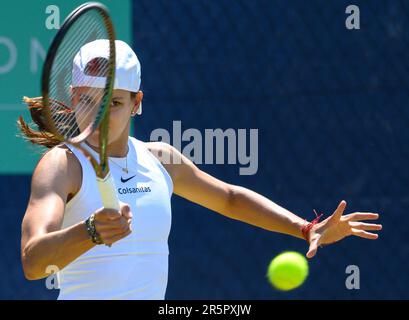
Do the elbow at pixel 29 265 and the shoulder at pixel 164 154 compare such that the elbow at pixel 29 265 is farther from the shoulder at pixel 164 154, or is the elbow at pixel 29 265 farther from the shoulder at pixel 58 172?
the shoulder at pixel 164 154

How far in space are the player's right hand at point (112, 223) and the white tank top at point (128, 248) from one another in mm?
369

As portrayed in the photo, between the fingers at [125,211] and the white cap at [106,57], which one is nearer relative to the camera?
the fingers at [125,211]

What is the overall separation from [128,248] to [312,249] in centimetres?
46

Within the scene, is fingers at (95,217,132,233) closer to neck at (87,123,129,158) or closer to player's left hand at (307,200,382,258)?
neck at (87,123,129,158)

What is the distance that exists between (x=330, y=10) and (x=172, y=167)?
4.46ft

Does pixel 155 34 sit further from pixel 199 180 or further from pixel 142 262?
pixel 142 262

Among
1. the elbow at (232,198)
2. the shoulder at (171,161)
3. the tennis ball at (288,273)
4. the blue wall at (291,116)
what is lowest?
the tennis ball at (288,273)

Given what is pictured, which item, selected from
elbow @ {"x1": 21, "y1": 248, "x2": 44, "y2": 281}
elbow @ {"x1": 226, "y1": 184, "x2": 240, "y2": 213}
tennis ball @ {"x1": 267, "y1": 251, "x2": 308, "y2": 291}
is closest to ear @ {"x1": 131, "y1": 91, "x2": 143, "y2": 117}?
elbow @ {"x1": 226, "y1": 184, "x2": 240, "y2": 213}

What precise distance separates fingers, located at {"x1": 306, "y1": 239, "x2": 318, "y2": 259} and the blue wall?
4.04 ft

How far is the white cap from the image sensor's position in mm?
2164

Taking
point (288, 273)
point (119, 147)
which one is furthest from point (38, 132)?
point (288, 273)

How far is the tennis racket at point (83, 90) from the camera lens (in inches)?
71.6

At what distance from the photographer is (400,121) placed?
363 centimetres

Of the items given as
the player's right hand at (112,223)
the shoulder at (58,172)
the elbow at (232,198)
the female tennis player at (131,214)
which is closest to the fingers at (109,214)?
the player's right hand at (112,223)
